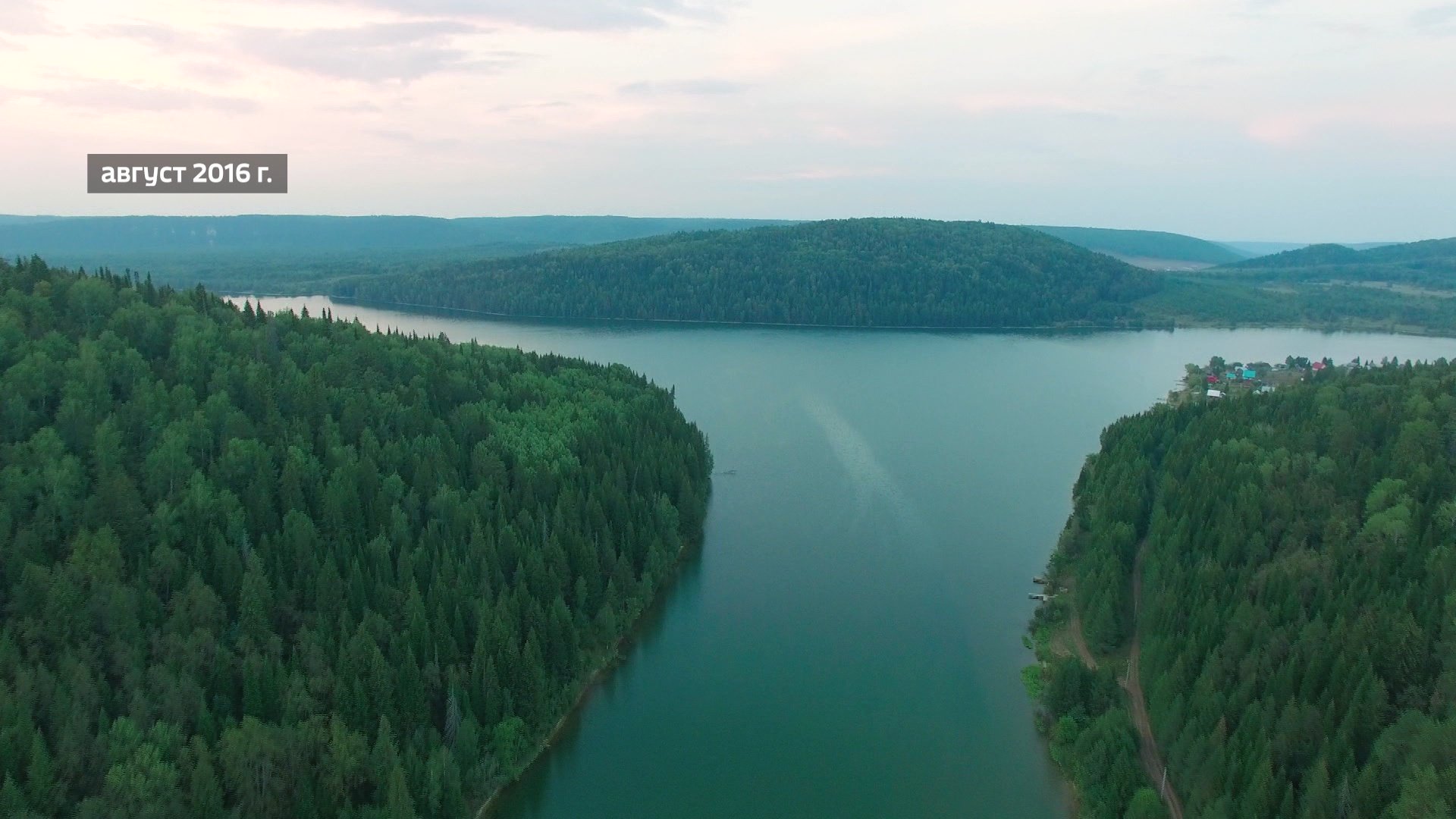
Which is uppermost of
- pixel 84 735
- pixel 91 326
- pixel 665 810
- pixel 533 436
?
pixel 91 326

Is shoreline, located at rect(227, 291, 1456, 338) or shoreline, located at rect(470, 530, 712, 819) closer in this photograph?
shoreline, located at rect(470, 530, 712, 819)

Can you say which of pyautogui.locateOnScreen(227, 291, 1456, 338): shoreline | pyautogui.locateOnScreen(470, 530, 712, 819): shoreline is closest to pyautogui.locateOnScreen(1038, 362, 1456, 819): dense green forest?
pyautogui.locateOnScreen(470, 530, 712, 819): shoreline

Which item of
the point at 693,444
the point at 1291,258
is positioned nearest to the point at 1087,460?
the point at 693,444

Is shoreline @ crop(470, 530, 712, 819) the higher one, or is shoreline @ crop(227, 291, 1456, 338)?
shoreline @ crop(227, 291, 1456, 338)

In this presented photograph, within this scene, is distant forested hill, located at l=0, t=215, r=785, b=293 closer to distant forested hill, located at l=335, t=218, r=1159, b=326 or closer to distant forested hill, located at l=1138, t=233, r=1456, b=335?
distant forested hill, located at l=335, t=218, r=1159, b=326

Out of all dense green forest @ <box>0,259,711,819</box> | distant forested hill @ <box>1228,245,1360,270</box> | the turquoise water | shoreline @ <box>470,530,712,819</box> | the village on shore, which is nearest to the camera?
dense green forest @ <box>0,259,711,819</box>

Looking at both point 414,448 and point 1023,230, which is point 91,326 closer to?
point 414,448

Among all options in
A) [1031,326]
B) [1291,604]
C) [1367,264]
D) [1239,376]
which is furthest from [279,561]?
[1367,264]

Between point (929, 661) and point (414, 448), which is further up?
point (414, 448)
